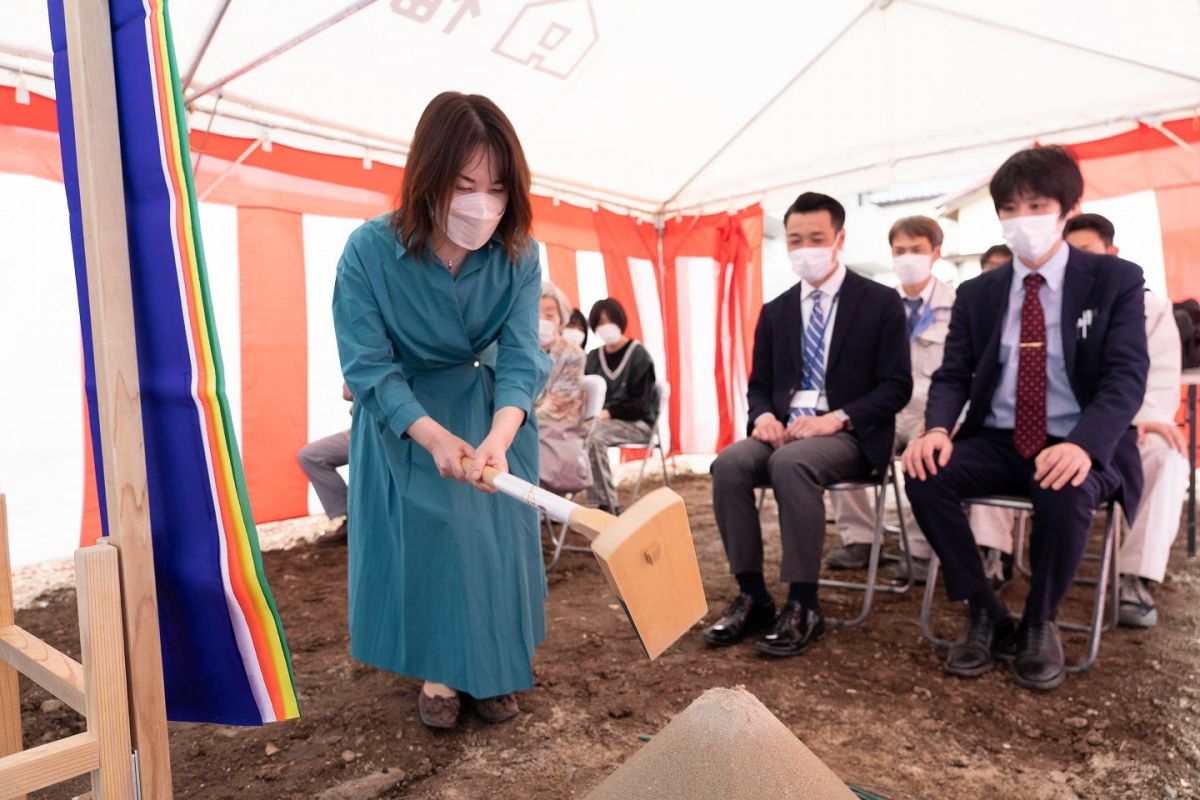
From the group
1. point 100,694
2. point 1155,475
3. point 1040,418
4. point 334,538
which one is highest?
point 1040,418

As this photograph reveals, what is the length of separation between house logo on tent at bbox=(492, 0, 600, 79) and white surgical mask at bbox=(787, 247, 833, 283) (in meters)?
1.97

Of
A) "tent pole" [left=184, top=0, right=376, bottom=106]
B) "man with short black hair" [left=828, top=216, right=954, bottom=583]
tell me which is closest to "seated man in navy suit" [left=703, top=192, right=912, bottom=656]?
"man with short black hair" [left=828, top=216, right=954, bottom=583]

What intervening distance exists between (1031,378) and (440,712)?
1936mm

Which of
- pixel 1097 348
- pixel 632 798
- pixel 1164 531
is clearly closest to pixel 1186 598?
pixel 1164 531

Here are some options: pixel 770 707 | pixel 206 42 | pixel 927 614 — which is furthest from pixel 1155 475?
pixel 206 42

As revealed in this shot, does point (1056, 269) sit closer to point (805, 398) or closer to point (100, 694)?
point (805, 398)

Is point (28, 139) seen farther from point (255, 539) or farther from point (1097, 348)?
point (1097, 348)

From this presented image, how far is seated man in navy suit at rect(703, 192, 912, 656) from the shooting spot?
2488mm

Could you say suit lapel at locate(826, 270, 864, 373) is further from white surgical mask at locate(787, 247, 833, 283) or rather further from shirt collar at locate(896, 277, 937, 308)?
shirt collar at locate(896, 277, 937, 308)

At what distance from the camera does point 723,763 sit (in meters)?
1.03

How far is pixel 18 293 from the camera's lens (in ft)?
10.9

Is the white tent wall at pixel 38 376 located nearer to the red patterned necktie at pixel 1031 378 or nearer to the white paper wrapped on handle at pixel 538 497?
the white paper wrapped on handle at pixel 538 497

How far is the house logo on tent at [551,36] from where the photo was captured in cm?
391

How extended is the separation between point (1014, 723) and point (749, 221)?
481 cm
